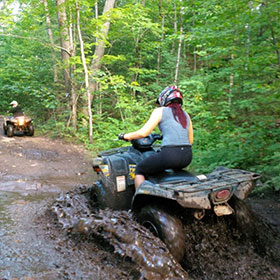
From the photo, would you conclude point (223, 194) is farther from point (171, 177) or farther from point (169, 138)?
point (169, 138)

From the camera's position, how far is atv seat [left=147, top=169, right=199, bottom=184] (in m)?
2.87

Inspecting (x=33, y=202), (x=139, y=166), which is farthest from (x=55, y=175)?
(x=139, y=166)

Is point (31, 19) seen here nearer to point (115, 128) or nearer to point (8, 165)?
point (115, 128)

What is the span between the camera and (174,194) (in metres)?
2.37

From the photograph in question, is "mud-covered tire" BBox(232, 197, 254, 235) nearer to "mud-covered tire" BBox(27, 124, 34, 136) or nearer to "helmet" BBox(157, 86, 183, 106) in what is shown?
"helmet" BBox(157, 86, 183, 106)

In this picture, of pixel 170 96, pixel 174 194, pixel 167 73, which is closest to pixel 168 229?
pixel 174 194

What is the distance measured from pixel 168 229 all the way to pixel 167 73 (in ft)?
39.1

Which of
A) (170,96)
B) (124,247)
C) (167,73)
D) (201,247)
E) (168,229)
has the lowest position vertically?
(201,247)

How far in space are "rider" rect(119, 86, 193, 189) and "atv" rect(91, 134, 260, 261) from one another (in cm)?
14

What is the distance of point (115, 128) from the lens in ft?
36.9

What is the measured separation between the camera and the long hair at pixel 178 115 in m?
3.03

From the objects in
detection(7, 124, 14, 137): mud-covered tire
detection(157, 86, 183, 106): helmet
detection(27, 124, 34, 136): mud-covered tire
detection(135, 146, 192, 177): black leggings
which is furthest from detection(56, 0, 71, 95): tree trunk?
detection(135, 146, 192, 177): black leggings

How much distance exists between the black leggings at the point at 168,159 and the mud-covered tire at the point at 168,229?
0.47 m

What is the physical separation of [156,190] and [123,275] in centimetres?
80
